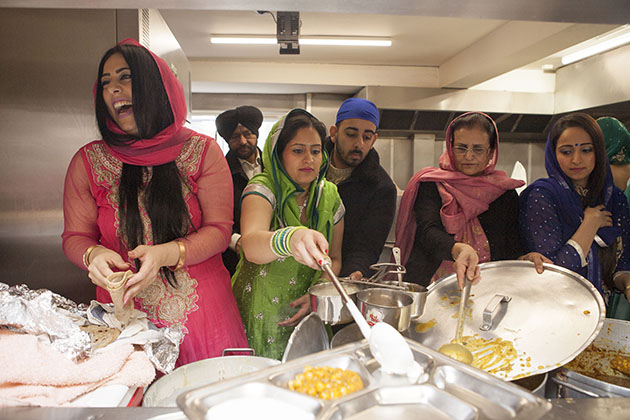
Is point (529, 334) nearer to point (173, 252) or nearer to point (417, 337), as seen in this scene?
point (417, 337)

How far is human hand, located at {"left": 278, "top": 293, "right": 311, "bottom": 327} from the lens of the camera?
1454 millimetres

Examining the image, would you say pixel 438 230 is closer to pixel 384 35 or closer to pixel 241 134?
pixel 241 134

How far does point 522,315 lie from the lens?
3.90ft

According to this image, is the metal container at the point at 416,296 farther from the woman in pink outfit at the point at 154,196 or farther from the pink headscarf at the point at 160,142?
the pink headscarf at the point at 160,142

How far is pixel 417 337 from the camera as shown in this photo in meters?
1.18

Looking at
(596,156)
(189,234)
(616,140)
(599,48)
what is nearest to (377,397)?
(189,234)

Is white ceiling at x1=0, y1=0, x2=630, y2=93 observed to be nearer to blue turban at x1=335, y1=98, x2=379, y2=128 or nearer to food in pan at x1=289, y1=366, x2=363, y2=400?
blue turban at x1=335, y1=98, x2=379, y2=128

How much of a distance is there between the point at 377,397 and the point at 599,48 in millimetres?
4835

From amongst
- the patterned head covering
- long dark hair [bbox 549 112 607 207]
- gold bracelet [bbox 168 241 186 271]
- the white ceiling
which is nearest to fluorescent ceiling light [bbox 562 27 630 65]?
the white ceiling

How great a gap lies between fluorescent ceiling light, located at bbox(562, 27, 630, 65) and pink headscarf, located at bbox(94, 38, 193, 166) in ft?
14.3

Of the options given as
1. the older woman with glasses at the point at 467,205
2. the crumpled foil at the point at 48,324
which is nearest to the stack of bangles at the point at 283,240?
the crumpled foil at the point at 48,324

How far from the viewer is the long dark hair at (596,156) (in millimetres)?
1660

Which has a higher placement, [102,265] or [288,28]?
[288,28]

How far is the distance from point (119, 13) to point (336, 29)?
7.78ft
